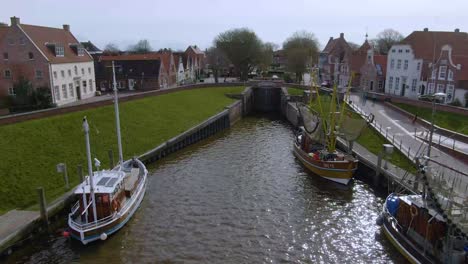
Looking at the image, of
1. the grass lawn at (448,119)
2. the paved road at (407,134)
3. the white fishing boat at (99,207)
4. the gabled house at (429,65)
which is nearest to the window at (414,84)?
the gabled house at (429,65)

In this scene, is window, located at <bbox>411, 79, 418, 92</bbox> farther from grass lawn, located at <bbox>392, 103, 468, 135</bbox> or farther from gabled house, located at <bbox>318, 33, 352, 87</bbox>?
gabled house, located at <bbox>318, 33, 352, 87</bbox>

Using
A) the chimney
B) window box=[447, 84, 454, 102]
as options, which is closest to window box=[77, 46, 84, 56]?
the chimney

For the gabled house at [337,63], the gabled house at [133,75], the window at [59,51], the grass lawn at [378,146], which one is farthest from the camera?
the gabled house at [337,63]

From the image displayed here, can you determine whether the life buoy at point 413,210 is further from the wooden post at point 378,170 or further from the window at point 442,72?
the window at point 442,72

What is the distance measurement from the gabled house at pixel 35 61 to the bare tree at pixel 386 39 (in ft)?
279

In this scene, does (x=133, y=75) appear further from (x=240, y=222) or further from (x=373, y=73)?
(x=240, y=222)

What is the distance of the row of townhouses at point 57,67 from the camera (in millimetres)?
49281

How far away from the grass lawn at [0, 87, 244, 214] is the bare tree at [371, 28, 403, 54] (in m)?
72.6

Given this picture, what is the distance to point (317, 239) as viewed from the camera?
2148 centimetres

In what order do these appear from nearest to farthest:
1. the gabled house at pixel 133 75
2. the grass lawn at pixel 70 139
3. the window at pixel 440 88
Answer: the grass lawn at pixel 70 139, the window at pixel 440 88, the gabled house at pixel 133 75

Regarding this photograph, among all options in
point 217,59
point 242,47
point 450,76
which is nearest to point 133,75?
Result: point 242,47

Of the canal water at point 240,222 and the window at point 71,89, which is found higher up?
the window at point 71,89

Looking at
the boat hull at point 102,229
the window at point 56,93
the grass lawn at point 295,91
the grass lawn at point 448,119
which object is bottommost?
the boat hull at point 102,229

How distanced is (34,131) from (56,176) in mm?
7314
